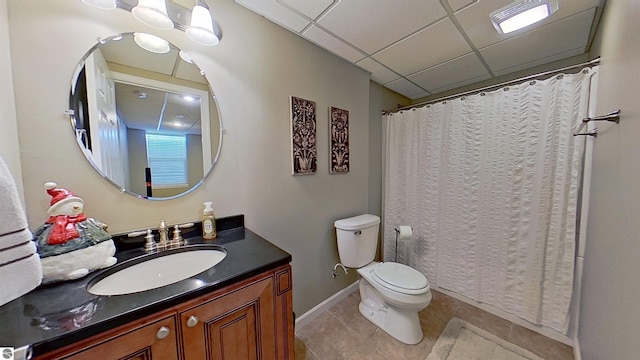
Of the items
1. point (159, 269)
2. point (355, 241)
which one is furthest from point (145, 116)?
point (355, 241)

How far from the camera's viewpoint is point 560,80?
1389mm

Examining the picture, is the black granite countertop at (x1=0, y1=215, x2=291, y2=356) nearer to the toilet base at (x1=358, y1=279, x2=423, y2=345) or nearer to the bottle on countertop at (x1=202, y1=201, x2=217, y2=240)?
the bottle on countertop at (x1=202, y1=201, x2=217, y2=240)

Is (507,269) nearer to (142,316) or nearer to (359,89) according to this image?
(359,89)

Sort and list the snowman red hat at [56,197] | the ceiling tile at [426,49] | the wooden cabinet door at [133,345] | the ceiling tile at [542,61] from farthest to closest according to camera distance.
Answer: the ceiling tile at [542,61], the ceiling tile at [426,49], the snowman red hat at [56,197], the wooden cabinet door at [133,345]

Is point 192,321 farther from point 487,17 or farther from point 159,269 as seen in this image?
point 487,17

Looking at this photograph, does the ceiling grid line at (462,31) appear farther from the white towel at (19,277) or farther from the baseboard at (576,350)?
the baseboard at (576,350)

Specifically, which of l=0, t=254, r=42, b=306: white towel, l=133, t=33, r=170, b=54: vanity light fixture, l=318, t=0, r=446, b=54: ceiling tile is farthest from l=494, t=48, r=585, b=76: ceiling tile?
l=0, t=254, r=42, b=306: white towel

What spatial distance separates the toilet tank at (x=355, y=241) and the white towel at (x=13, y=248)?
5.06 feet

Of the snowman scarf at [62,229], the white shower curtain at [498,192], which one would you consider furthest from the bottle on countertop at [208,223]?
the white shower curtain at [498,192]

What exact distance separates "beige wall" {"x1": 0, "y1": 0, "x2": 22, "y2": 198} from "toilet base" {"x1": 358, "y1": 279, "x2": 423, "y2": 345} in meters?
2.03

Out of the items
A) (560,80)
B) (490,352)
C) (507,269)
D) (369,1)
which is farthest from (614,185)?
(369,1)

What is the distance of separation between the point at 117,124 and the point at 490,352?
2.51 m

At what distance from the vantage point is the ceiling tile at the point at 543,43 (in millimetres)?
1332

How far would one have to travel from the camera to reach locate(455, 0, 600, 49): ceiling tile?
46.6 inches
